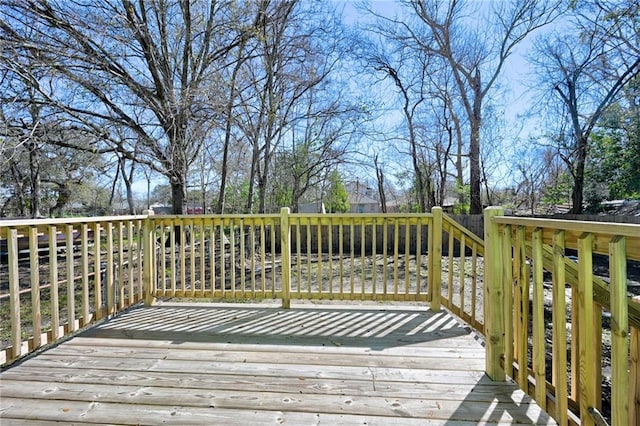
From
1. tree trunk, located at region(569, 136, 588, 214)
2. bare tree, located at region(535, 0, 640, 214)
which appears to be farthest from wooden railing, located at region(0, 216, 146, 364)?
tree trunk, located at region(569, 136, 588, 214)

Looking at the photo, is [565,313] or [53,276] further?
[53,276]

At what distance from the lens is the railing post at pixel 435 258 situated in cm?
295

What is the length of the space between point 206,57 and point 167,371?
5996 millimetres

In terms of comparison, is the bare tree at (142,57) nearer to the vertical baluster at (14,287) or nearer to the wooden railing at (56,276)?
the wooden railing at (56,276)

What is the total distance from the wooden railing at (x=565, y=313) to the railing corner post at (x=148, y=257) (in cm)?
299

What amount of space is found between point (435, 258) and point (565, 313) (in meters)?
1.61

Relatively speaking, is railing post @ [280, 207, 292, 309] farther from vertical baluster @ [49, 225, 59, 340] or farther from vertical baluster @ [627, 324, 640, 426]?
vertical baluster @ [627, 324, 640, 426]

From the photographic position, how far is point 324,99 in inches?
338

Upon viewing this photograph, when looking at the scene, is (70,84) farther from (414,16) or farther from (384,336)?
(414,16)

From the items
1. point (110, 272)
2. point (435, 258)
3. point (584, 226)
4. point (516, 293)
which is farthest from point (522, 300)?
point (110, 272)

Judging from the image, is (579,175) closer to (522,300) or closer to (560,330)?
(522,300)

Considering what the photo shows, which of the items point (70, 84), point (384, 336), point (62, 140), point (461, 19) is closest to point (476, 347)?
point (384, 336)

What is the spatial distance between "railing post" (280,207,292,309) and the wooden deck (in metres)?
0.35

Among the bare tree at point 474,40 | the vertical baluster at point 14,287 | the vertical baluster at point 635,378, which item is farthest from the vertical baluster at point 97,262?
the bare tree at point 474,40
